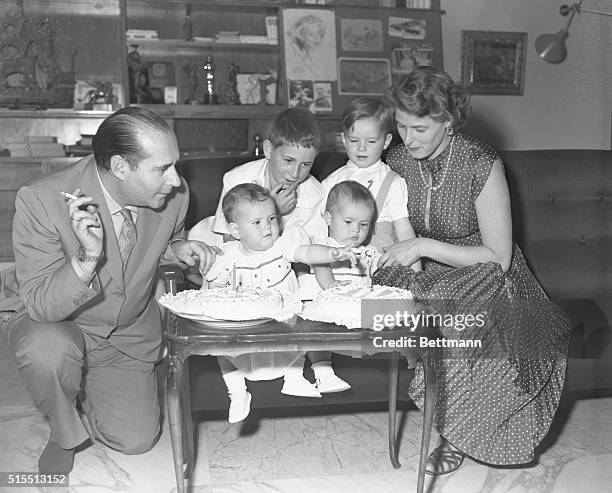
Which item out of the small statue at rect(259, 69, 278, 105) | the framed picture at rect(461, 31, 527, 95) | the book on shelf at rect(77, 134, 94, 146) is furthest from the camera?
the framed picture at rect(461, 31, 527, 95)

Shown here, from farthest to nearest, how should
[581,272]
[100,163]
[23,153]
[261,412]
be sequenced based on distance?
[23,153], [581,272], [261,412], [100,163]

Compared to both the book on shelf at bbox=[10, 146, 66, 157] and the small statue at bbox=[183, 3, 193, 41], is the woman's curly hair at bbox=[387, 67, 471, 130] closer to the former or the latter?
the book on shelf at bbox=[10, 146, 66, 157]

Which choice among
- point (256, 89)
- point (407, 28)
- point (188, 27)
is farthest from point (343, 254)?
point (407, 28)

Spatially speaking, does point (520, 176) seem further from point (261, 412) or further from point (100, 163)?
point (100, 163)

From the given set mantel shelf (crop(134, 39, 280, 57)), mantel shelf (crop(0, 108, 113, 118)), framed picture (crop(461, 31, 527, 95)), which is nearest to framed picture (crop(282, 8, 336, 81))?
mantel shelf (crop(134, 39, 280, 57))

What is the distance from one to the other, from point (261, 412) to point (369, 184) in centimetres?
106

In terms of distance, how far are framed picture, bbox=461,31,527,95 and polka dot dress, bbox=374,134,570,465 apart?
407cm

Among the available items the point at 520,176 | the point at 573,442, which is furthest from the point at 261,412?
the point at 520,176

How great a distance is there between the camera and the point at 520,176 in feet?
11.9

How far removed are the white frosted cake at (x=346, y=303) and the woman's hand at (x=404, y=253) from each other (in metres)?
0.45

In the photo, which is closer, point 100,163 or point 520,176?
point 100,163

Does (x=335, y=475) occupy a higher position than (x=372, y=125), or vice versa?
(x=372, y=125)

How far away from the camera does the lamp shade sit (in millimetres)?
6309

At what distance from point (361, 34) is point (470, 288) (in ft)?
13.5
